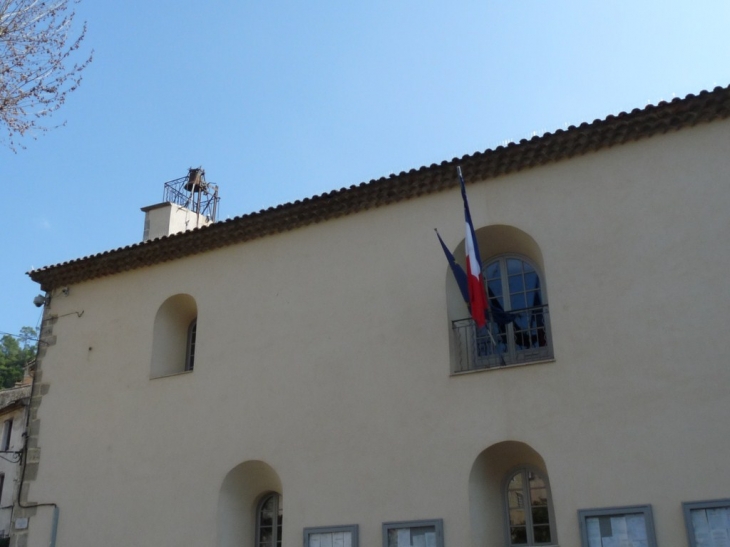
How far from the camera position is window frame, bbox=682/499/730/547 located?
8.90 metres

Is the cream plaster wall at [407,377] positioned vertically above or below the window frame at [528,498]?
above

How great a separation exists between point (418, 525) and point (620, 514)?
2.53 m

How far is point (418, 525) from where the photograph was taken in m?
10.6

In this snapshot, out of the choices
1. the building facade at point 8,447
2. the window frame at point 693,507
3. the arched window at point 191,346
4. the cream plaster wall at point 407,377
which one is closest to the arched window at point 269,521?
the cream plaster wall at point 407,377

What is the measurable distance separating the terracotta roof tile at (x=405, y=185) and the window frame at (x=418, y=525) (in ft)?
15.0

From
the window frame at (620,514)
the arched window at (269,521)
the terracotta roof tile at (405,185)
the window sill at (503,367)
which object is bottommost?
the window frame at (620,514)

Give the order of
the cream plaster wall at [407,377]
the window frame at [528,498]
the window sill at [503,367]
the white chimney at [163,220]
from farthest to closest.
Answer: the white chimney at [163,220] < the window sill at [503,367] < the window frame at [528,498] < the cream plaster wall at [407,377]

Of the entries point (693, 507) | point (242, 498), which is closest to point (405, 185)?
point (242, 498)

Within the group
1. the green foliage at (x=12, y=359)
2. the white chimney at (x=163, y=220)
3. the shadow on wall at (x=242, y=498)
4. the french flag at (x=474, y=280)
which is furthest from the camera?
the green foliage at (x=12, y=359)

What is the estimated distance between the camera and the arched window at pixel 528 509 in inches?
408

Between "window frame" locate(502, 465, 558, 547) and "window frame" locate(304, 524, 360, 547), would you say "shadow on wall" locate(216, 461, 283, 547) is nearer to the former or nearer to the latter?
"window frame" locate(304, 524, 360, 547)

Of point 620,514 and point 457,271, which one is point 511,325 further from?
point 620,514

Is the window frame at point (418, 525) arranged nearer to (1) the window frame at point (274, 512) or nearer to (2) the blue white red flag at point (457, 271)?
(1) the window frame at point (274, 512)

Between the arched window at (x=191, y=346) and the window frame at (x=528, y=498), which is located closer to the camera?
the window frame at (x=528, y=498)
